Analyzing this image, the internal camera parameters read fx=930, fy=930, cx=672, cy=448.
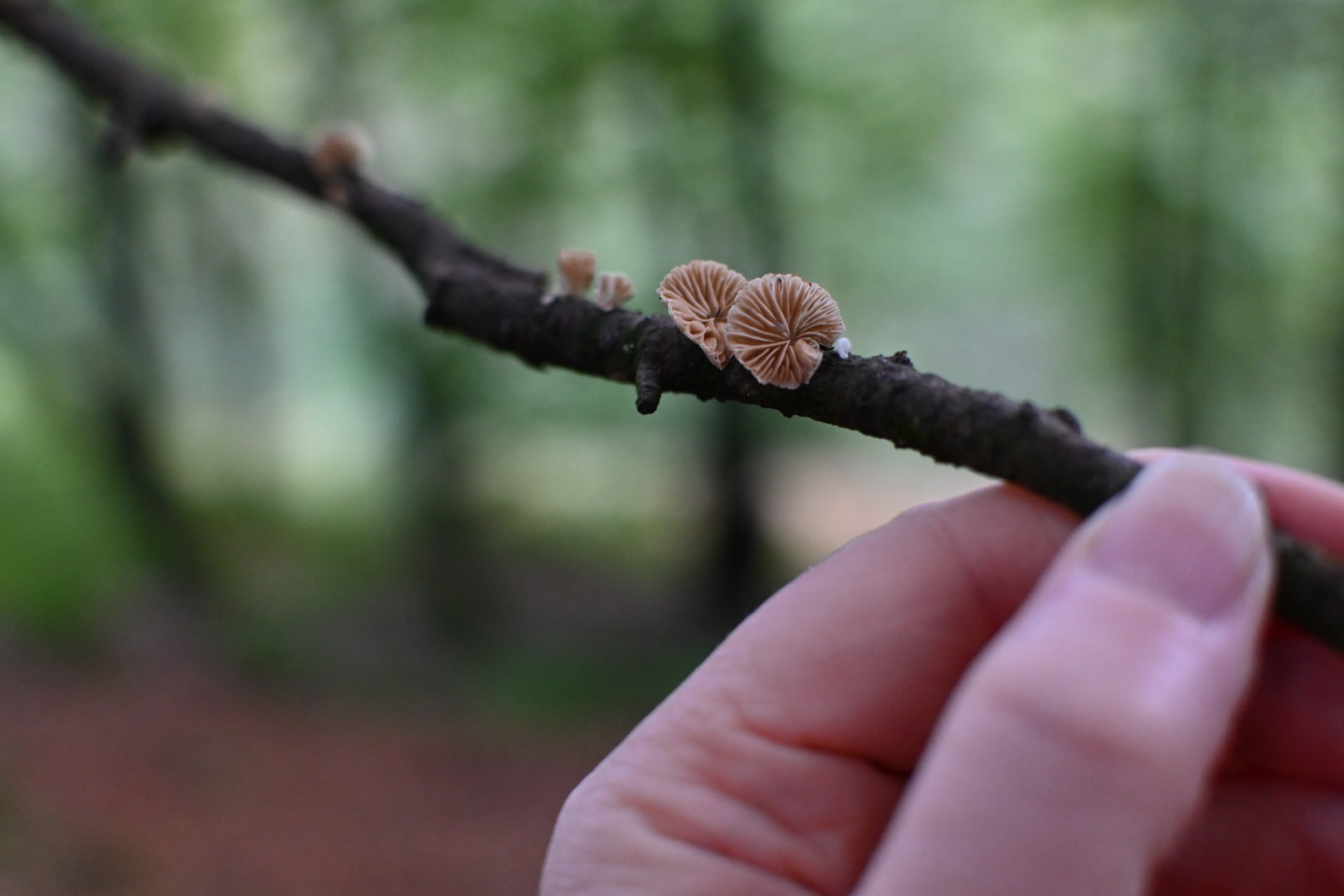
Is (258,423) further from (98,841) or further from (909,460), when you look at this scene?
(909,460)

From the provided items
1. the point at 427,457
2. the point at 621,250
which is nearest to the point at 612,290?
the point at 427,457

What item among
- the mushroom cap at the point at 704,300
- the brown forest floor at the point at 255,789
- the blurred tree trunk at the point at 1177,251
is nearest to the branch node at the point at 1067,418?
the mushroom cap at the point at 704,300

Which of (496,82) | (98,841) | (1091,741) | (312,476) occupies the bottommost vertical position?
(98,841)

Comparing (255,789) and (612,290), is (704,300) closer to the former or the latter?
(612,290)

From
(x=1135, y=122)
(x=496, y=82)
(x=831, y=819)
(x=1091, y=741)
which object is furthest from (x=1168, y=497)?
(x=1135, y=122)

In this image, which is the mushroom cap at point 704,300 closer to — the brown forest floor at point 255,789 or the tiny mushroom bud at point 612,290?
the tiny mushroom bud at point 612,290

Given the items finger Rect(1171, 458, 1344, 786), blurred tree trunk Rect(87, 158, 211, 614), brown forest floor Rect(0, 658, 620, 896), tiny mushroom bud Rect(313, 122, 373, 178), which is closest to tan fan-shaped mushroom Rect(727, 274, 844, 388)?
finger Rect(1171, 458, 1344, 786)

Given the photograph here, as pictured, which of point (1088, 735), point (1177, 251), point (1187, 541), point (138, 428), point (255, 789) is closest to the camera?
point (1088, 735)
